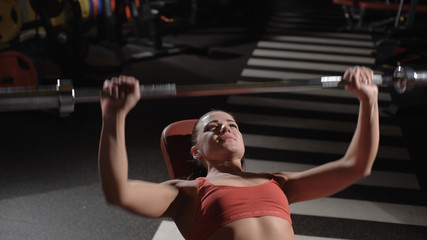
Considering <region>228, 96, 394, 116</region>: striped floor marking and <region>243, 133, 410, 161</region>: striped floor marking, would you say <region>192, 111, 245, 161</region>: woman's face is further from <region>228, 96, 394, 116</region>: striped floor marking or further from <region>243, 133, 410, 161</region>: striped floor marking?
<region>228, 96, 394, 116</region>: striped floor marking

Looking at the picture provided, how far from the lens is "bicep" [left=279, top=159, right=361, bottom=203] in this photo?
155 cm

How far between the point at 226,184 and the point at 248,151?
1785 millimetres

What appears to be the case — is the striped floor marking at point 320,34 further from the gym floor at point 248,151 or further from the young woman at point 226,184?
the young woman at point 226,184

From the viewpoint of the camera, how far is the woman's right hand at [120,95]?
117cm

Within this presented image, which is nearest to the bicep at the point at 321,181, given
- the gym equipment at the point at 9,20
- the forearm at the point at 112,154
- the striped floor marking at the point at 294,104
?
the forearm at the point at 112,154

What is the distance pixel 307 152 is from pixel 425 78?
1909 millimetres

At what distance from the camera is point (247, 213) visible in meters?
1.41

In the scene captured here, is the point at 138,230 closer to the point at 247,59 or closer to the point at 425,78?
the point at 425,78

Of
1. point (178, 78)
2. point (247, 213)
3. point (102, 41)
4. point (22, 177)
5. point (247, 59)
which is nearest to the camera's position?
point (247, 213)

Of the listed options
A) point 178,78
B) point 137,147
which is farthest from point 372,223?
point 178,78

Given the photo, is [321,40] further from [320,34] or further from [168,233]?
[168,233]

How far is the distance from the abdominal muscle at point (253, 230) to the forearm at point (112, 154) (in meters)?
0.38

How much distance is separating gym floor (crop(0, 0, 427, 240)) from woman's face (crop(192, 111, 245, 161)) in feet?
2.71

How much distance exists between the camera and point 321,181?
1581 mm
